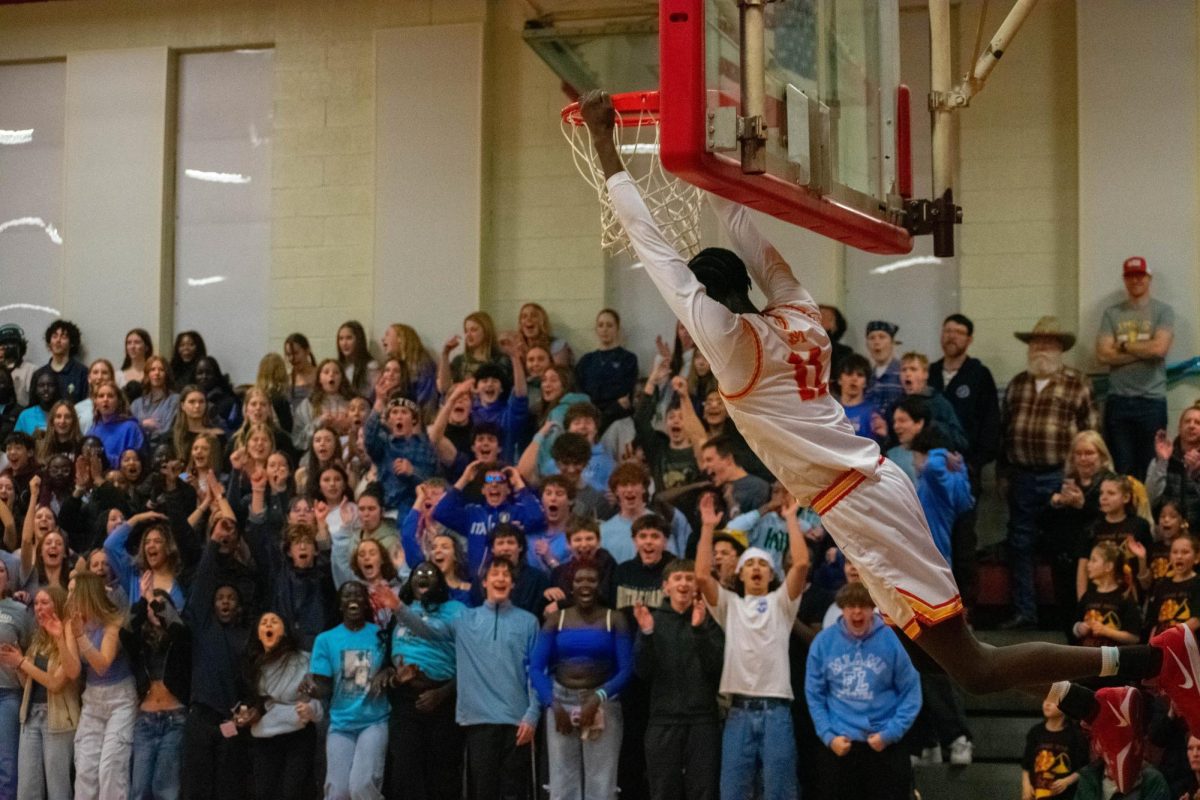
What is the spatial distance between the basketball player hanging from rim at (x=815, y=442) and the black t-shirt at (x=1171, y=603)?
13.2 feet

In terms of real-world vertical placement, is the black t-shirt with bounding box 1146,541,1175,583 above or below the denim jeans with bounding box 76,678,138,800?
above

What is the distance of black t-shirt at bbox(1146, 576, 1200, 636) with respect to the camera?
1012cm

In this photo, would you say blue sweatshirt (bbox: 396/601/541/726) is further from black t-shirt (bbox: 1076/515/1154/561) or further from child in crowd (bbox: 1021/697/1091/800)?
black t-shirt (bbox: 1076/515/1154/561)

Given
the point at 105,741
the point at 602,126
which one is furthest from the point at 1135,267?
the point at 105,741

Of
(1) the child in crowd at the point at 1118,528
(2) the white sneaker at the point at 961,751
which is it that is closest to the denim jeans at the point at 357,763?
(2) the white sneaker at the point at 961,751

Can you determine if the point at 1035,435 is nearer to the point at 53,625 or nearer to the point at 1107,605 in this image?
the point at 1107,605

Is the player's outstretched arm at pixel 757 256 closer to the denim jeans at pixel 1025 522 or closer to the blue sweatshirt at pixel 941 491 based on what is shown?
the blue sweatshirt at pixel 941 491

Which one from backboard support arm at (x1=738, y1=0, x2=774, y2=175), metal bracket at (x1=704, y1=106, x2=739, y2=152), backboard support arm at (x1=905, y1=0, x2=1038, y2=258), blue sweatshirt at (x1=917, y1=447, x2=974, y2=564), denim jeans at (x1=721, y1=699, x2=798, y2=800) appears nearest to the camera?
metal bracket at (x1=704, y1=106, x2=739, y2=152)

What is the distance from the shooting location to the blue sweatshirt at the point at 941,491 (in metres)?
11.2

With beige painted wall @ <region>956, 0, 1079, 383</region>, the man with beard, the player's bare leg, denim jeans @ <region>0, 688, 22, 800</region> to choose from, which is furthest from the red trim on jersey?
beige painted wall @ <region>956, 0, 1079, 383</region>

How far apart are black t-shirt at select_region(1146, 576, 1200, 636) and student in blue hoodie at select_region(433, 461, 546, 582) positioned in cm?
423

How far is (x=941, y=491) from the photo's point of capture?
36.9ft

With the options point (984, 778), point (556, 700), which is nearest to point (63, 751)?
point (556, 700)

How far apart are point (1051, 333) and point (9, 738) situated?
8.67 m
